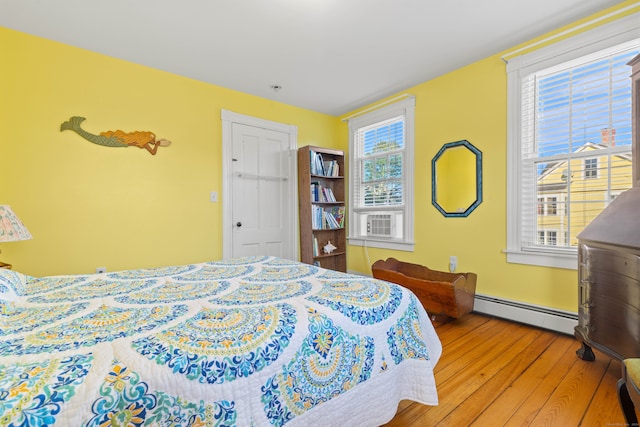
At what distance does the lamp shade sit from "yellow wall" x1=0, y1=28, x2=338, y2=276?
46 cm

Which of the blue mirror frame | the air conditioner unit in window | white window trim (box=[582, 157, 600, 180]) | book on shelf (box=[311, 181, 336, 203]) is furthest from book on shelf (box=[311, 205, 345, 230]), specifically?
white window trim (box=[582, 157, 600, 180])

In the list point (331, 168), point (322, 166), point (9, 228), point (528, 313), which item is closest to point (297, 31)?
point (322, 166)

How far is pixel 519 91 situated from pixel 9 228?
404 cm

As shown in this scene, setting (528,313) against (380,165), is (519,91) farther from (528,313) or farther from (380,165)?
(528,313)

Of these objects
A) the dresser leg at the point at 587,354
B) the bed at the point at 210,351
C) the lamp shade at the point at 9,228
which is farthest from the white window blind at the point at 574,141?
the lamp shade at the point at 9,228

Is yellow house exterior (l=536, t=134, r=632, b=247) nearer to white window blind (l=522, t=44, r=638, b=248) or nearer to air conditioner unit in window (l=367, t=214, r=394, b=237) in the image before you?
white window blind (l=522, t=44, r=638, b=248)

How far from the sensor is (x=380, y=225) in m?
3.84

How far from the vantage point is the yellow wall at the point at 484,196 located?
2557mm

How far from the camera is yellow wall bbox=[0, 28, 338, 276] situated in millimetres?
2402

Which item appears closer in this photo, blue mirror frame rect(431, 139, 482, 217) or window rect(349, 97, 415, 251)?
blue mirror frame rect(431, 139, 482, 217)

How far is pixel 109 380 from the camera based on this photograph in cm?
75

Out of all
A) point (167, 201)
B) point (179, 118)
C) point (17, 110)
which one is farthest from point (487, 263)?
point (17, 110)

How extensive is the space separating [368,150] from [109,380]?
12.3 ft

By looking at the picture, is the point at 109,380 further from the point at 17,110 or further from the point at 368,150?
the point at 368,150
